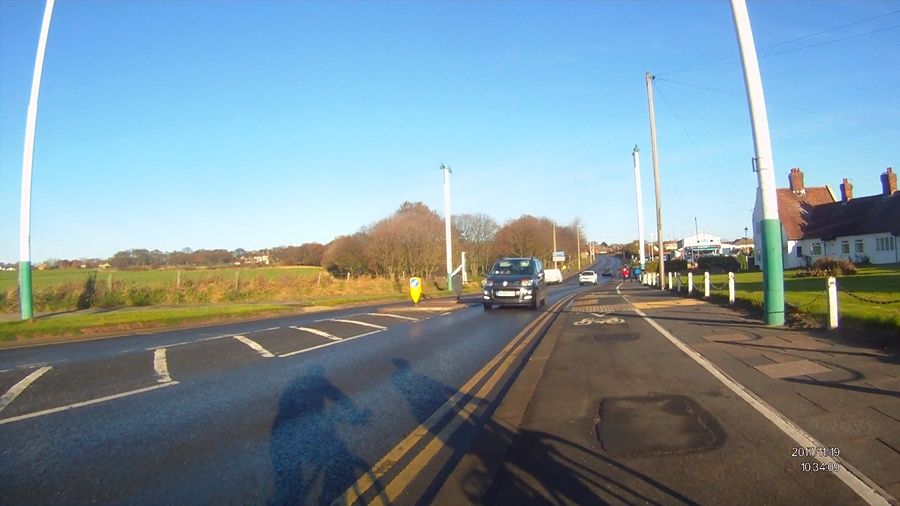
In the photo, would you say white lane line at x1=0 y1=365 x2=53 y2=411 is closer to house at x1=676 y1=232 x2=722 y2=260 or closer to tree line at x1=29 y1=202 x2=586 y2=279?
tree line at x1=29 y1=202 x2=586 y2=279

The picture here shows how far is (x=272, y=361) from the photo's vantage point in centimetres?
1081

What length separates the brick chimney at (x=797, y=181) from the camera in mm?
65188

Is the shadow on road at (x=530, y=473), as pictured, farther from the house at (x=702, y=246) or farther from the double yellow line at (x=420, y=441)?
the house at (x=702, y=246)

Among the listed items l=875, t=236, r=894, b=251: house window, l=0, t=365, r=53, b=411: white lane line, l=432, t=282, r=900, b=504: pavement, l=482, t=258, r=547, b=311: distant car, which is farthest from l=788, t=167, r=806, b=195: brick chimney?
l=0, t=365, r=53, b=411: white lane line

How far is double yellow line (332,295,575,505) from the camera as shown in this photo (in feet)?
14.8

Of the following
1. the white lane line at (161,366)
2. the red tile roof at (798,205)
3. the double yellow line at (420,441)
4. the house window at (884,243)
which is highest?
the red tile roof at (798,205)

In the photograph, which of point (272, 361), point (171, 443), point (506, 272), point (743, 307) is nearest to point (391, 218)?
point (506, 272)

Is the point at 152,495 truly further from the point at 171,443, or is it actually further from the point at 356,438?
the point at 356,438

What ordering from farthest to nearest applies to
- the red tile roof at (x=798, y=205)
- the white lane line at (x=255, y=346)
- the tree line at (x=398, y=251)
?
1. the red tile roof at (x=798, y=205)
2. the tree line at (x=398, y=251)
3. the white lane line at (x=255, y=346)

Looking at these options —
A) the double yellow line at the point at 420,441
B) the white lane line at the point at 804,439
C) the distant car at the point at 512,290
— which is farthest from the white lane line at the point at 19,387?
the distant car at the point at 512,290

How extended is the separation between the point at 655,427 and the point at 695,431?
1.21 feet

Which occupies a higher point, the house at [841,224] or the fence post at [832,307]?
the house at [841,224]

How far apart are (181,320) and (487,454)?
1595 centimetres

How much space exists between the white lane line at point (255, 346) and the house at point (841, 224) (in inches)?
1556
